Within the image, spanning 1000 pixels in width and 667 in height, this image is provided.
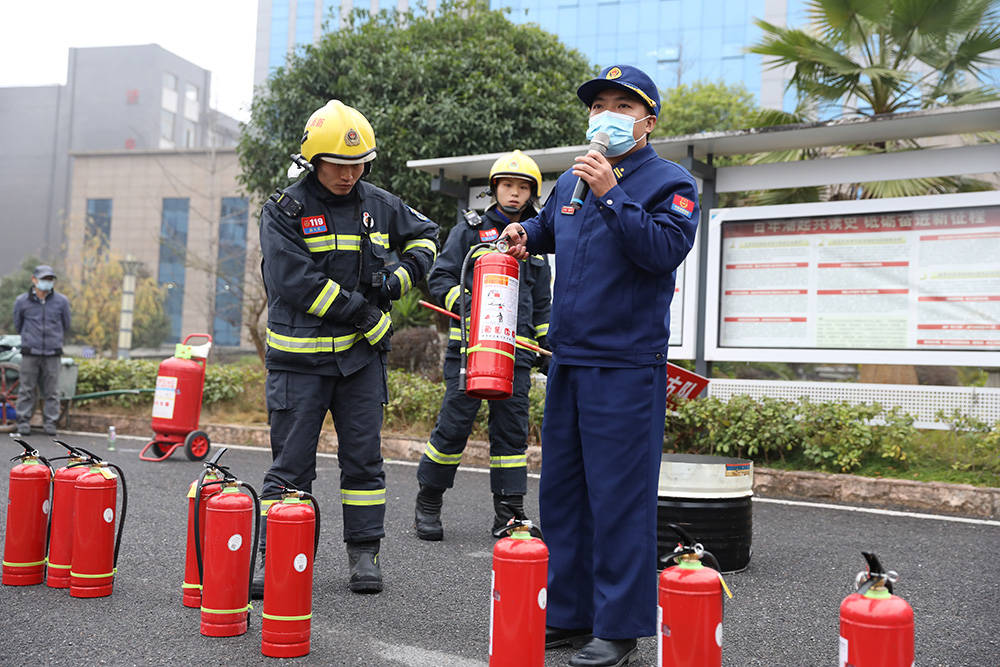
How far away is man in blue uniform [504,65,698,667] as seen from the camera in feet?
10.7

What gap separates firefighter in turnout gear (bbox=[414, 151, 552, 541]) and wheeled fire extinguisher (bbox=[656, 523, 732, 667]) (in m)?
2.93

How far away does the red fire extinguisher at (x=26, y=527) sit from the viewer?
13.8ft

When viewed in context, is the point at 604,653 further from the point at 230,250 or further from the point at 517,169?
the point at 230,250

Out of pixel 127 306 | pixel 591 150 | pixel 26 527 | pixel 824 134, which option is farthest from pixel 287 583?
pixel 127 306

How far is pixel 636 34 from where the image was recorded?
211 ft

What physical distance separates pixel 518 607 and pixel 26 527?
8.38 feet

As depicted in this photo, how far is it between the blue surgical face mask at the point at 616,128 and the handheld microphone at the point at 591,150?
0.03 metres

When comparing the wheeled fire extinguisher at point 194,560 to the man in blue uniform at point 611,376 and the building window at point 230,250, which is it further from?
the building window at point 230,250

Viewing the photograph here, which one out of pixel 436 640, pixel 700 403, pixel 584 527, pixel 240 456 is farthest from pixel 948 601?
pixel 240 456

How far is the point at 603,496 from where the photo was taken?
3346mm

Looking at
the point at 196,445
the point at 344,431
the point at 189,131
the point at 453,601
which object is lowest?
the point at 453,601

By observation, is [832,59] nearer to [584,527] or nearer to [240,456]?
[240,456]

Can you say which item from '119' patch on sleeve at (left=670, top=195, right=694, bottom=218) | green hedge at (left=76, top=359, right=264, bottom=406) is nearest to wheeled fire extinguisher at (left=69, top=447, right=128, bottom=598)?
'119' patch on sleeve at (left=670, top=195, right=694, bottom=218)

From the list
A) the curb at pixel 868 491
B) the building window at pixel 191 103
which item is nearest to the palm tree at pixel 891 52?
the curb at pixel 868 491
